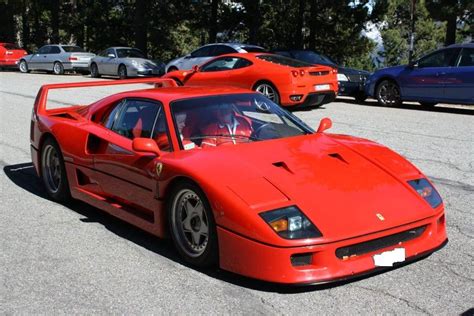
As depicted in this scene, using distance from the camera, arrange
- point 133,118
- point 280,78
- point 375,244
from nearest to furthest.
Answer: point 375,244 → point 133,118 → point 280,78

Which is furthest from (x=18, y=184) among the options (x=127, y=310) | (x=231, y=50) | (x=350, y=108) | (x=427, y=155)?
(x=231, y=50)

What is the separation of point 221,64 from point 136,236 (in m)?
9.67

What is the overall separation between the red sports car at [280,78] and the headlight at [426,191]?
785cm

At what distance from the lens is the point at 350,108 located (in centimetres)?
1396

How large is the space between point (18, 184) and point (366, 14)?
27.9m

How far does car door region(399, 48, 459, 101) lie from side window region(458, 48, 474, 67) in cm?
16

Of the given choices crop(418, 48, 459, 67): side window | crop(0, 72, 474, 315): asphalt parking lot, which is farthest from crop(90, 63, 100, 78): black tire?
crop(0, 72, 474, 315): asphalt parking lot

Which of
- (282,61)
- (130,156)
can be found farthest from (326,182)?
(282,61)

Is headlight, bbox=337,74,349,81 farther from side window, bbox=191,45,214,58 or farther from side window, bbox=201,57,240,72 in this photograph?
side window, bbox=191,45,214,58

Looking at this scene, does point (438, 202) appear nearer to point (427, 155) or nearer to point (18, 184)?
point (427, 155)

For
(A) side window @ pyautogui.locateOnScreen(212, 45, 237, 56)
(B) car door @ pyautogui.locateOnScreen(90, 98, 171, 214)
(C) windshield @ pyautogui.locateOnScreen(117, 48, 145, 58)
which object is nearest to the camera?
(B) car door @ pyautogui.locateOnScreen(90, 98, 171, 214)

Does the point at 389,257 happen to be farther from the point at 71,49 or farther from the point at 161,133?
the point at 71,49

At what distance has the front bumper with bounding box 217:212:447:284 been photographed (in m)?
3.53

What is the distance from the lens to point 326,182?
402cm
